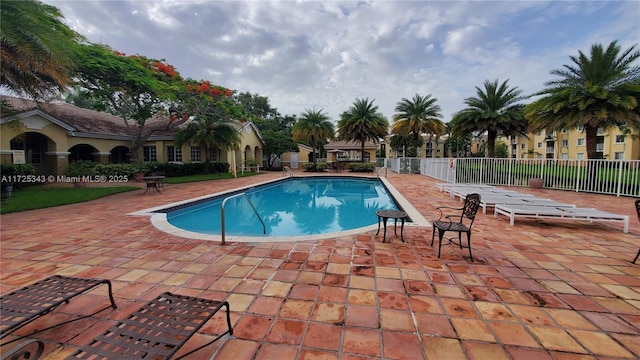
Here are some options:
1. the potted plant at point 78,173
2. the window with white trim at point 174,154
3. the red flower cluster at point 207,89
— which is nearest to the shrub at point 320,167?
the red flower cluster at point 207,89

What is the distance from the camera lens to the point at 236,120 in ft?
69.7

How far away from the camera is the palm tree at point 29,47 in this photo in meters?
6.35

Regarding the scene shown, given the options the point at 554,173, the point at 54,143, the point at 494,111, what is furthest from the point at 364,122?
the point at 54,143

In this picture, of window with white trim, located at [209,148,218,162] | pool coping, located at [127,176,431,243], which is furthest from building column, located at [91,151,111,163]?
pool coping, located at [127,176,431,243]

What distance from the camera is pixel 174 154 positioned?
21.8 m

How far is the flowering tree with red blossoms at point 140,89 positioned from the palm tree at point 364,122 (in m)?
10.2

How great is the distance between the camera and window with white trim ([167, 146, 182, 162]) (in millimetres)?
21719

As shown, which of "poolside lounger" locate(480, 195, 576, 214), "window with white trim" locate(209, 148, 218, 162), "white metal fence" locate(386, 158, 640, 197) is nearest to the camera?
"poolside lounger" locate(480, 195, 576, 214)

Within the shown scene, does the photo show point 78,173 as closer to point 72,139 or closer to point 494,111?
point 72,139

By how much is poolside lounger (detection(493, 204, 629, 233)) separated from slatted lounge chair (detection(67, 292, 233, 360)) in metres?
6.72

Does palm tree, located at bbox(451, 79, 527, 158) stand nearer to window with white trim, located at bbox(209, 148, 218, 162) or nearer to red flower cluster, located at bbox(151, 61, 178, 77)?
red flower cluster, located at bbox(151, 61, 178, 77)

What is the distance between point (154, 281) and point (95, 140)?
19.2 m

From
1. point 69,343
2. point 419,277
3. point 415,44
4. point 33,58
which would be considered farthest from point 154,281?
point 415,44

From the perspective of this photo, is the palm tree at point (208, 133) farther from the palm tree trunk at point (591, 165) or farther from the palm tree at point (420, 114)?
the palm tree trunk at point (591, 165)
